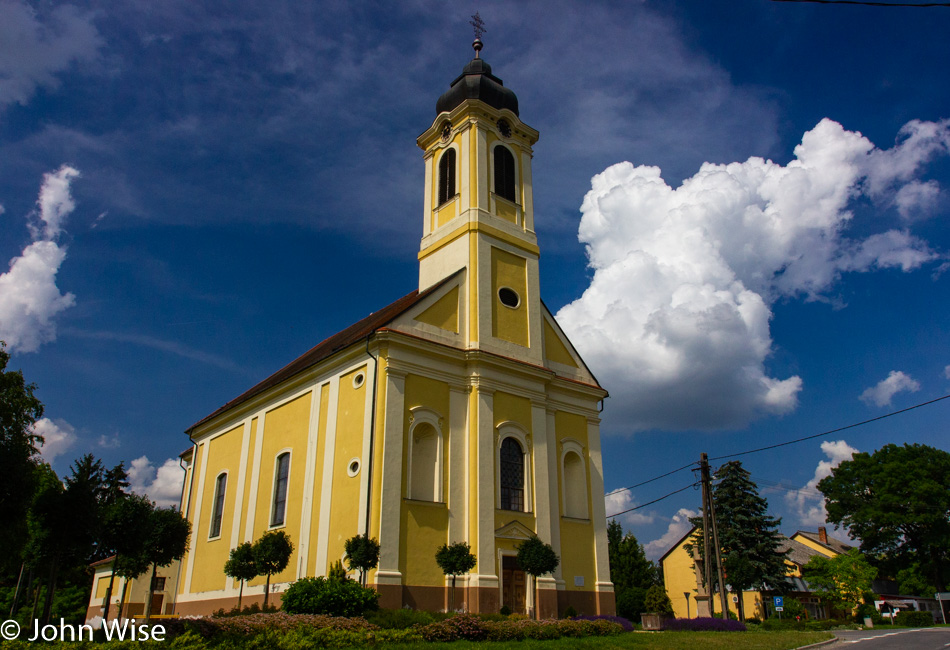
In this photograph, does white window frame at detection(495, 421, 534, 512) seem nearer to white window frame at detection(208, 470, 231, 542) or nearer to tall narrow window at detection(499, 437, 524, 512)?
tall narrow window at detection(499, 437, 524, 512)

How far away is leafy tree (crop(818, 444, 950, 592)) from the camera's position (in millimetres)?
48250

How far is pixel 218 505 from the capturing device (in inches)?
1213

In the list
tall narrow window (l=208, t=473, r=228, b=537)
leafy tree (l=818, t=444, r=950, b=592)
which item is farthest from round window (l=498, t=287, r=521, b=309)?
→ leafy tree (l=818, t=444, r=950, b=592)

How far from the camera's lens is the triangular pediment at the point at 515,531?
2241cm

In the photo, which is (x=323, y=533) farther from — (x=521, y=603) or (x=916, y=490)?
(x=916, y=490)

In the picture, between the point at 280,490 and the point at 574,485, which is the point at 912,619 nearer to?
the point at 574,485

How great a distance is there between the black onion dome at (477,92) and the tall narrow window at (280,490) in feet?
53.1

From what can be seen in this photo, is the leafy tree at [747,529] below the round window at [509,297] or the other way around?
below

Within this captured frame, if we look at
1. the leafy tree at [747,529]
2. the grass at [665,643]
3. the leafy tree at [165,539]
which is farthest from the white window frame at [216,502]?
the leafy tree at [747,529]

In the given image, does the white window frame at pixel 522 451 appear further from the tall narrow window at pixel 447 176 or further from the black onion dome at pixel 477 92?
the black onion dome at pixel 477 92

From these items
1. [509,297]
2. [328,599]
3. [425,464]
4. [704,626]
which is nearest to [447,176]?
[509,297]

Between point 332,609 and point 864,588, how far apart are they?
1563 inches

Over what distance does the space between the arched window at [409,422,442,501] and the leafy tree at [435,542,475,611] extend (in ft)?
6.37

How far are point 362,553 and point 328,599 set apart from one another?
7.38ft
